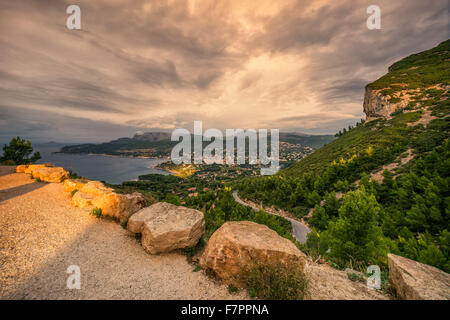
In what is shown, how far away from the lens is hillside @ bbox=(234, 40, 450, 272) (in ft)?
25.2

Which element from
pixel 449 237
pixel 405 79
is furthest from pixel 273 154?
pixel 449 237

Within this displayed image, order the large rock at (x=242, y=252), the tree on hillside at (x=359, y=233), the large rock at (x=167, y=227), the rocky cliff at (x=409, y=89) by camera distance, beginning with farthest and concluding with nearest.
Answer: the rocky cliff at (x=409, y=89) < the tree on hillside at (x=359, y=233) < the large rock at (x=167, y=227) < the large rock at (x=242, y=252)

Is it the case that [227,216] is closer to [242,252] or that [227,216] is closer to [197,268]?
[197,268]

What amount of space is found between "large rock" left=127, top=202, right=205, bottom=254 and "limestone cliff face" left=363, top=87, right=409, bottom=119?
199 feet

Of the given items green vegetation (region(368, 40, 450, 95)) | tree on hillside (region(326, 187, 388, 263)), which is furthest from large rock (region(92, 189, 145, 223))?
green vegetation (region(368, 40, 450, 95))

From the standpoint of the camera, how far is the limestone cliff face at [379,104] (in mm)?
41225

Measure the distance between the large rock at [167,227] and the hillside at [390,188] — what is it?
591 centimetres

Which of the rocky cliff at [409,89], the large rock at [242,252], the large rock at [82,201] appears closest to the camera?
the large rock at [242,252]

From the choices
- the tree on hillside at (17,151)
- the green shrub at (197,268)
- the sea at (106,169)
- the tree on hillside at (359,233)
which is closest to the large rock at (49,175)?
the green shrub at (197,268)

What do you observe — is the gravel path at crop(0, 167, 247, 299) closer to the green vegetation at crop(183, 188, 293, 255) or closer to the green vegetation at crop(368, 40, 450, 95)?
the green vegetation at crop(183, 188, 293, 255)

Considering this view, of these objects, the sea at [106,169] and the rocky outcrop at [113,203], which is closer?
the rocky outcrop at [113,203]

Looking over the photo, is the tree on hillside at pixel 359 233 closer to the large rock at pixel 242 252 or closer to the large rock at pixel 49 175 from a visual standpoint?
the large rock at pixel 242 252

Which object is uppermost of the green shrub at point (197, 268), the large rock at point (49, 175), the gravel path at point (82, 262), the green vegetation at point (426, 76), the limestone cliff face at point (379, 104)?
the green vegetation at point (426, 76)

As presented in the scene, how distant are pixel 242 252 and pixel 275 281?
115cm
